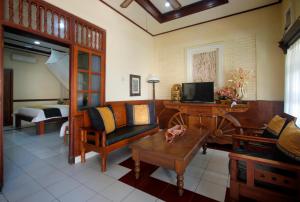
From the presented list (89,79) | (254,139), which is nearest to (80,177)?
(89,79)

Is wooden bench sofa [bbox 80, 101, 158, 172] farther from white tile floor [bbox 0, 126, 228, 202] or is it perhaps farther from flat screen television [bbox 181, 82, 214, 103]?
flat screen television [bbox 181, 82, 214, 103]

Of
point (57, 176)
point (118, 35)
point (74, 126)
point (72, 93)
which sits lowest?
point (57, 176)

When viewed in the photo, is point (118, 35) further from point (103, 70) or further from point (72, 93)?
point (72, 93)

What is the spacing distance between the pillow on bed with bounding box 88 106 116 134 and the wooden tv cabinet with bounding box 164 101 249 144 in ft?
6.13

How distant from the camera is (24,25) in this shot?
6.64 feet

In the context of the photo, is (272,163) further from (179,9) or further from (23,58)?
(23,58)

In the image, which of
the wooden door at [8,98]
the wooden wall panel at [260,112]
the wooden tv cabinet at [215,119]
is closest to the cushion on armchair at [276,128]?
the wooden tv cabinet at [215,119]

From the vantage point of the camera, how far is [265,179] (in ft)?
4.41

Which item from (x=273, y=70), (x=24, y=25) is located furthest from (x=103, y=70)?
(x=273, y=70)

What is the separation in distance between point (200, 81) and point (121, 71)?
6.91ft

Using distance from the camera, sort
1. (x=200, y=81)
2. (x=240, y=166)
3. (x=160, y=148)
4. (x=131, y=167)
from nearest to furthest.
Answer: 1. (x=240, y=166)
2. (x=160, y=148)
3. (x=131, y=167)
4. (x=200, y=81)

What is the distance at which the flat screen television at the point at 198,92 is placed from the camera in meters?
3.68

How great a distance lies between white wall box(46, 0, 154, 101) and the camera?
9.22 feet

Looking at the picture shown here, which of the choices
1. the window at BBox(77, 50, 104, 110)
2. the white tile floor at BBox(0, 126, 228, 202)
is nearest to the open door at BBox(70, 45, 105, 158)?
the window at BBox(77, 50, 104, 110)
